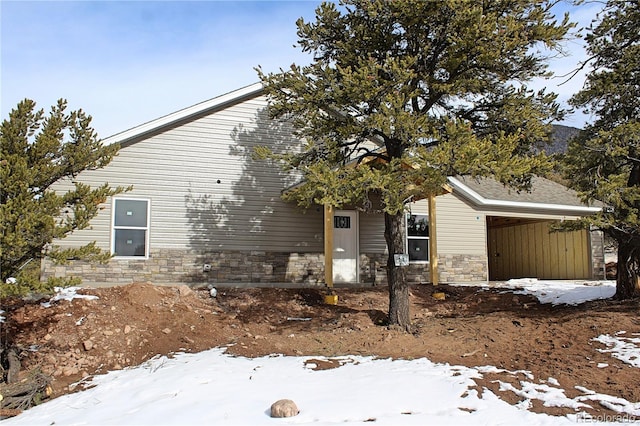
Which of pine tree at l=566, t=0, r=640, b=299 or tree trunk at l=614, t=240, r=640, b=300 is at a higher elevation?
pine tree at l=566, t=0, r=640, b=299

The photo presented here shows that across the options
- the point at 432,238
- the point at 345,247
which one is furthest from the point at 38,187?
the point at 432,238

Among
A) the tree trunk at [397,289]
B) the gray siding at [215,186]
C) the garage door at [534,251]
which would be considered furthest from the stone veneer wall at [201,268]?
the garage door at [534,251]

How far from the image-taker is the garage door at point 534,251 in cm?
1703

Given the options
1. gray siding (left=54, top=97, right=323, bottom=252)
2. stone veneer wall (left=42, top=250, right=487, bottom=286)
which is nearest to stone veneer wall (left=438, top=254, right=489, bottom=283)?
stone veneer wall (left=42, top=250, right=487, bottom=286)

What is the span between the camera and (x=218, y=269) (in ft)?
38.8

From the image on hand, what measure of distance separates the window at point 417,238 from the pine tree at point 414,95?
5.28 meters

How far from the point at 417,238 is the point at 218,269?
18.5 ft

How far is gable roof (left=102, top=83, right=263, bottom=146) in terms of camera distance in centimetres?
1121

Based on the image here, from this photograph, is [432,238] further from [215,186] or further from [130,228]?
[130,228]

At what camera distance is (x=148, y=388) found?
19.8 feet

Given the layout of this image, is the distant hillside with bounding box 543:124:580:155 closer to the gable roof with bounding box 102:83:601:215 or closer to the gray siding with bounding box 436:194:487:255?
the gable roof with bounding box 102:83:601:215

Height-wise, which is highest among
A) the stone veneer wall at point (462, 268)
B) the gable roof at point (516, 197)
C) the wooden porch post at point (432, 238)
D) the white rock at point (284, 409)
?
the gable roof at point (516, 197)

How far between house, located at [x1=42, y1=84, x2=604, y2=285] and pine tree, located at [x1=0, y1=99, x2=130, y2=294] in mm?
4066

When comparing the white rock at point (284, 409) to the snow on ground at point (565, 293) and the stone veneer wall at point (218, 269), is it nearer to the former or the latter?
the stone veneer wall at point (218, 269)
